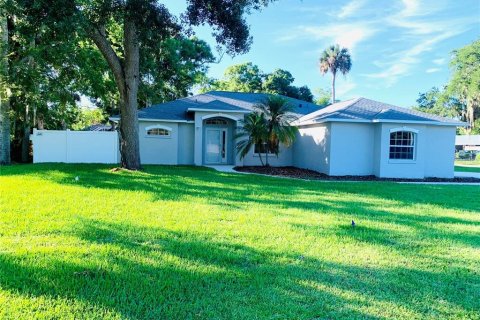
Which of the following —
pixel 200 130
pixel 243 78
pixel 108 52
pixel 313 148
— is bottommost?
pixel 313 148

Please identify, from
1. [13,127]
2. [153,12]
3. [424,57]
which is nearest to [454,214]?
[153,12]

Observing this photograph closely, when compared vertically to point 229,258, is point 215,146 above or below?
above

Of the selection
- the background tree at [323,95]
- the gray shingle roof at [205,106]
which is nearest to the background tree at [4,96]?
the gray shingle roof at [205,106]

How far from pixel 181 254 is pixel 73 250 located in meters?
1.36

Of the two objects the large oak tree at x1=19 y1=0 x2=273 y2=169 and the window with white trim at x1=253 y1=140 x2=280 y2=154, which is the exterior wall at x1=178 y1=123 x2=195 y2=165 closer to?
the window with white trim at x1=253 y1=140 x2=280 y2=154

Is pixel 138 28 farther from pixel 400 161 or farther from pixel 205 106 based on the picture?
pixel 400 161

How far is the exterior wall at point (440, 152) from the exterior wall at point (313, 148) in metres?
4.85

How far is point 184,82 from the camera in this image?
28641mm

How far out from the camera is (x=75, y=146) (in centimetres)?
1809

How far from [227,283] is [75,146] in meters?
16.8

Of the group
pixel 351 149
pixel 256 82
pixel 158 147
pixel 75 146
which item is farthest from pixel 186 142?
pixel 256 82

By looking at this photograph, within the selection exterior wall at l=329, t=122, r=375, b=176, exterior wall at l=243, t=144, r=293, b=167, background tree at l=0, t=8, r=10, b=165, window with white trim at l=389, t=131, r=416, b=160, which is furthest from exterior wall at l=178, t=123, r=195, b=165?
window with white trim at l=389, t=131, r=416, b=160

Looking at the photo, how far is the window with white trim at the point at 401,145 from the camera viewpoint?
15602 mm

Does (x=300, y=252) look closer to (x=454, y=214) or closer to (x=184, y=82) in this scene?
(x=454, y=214)
